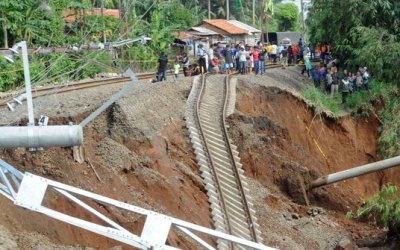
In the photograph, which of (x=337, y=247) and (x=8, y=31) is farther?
(x=8, y=31)

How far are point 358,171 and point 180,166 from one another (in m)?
4.66

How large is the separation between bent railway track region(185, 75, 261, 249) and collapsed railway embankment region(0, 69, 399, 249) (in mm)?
284

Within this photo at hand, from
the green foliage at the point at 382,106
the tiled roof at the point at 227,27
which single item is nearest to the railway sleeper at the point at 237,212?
the green foliage at the point at 382,106

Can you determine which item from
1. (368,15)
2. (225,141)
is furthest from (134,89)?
(368,15)

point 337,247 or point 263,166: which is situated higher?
point 263,166

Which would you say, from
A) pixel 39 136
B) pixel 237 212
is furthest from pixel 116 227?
pixel 237 212

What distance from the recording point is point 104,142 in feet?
57.1

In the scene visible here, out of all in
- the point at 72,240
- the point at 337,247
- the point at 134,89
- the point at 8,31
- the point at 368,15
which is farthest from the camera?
the point at 8,31

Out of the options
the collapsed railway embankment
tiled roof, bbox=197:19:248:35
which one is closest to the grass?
the collapsed railway embankment

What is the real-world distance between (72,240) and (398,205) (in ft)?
26.9

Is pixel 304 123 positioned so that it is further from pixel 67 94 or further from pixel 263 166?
pixel 67 94

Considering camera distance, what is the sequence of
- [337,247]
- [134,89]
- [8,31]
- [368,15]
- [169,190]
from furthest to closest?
[8,31] < [368,15] < [134,89] < [337,247] < [169,190]

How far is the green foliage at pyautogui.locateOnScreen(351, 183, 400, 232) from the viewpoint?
60.5ft

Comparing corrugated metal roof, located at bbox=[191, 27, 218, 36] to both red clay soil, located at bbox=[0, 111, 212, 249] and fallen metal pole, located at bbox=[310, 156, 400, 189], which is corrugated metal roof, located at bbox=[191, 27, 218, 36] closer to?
fallen metal pole, located at bbox=[310, 156, 400, 189]
